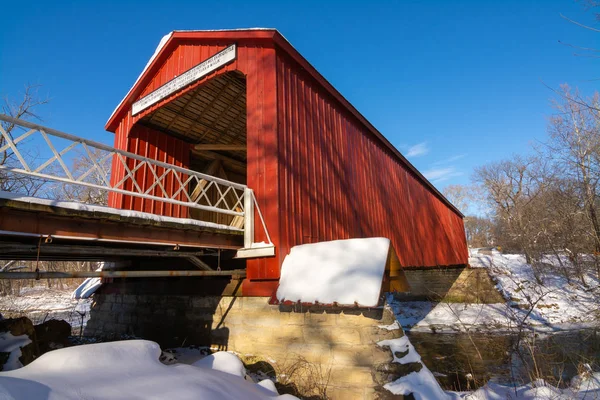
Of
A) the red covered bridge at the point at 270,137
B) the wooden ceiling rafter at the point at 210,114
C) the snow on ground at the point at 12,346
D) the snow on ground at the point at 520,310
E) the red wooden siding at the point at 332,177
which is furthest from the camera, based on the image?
the snow on ground at the point at 520,310

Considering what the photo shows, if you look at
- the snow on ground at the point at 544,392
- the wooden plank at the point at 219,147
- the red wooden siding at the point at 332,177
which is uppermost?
the wooden plank at the point at 219,147

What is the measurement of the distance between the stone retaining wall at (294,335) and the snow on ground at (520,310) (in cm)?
929

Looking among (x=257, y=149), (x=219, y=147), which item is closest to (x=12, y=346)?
(x=257, y=149)

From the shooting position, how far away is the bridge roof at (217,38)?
6867mm

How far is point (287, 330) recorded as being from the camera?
5207 mm

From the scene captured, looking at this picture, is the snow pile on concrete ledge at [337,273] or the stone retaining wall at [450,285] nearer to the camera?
the snow pile on concrete ledge at [337,273]

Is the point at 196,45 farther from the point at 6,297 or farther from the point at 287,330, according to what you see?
the point at 6,297

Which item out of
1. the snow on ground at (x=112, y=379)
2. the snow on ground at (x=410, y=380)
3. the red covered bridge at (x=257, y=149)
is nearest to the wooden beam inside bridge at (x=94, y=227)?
the red covered bridge at (x=257, y=149)

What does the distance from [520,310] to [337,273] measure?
14.4m

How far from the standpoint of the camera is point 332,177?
27.6 feet

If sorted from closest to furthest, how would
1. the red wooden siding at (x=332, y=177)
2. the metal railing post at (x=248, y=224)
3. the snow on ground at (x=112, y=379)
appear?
the snow on ground at (x=112, y=379)
the metal railing post at (x=248, y=224)
the red wooden siding at (x=332, y=177)

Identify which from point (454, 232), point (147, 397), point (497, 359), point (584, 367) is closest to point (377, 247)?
point (147, 397)

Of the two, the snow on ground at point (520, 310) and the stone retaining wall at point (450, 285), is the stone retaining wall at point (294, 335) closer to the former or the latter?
the snow on ground at point (520, 310)

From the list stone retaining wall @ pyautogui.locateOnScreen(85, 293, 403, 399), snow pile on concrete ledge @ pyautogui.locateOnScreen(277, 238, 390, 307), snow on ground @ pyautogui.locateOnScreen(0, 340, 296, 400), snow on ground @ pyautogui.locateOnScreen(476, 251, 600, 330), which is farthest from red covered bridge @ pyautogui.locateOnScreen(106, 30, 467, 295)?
snow on ground @ pyautogui.locateOnScreen(476, 251, 600, 330)
